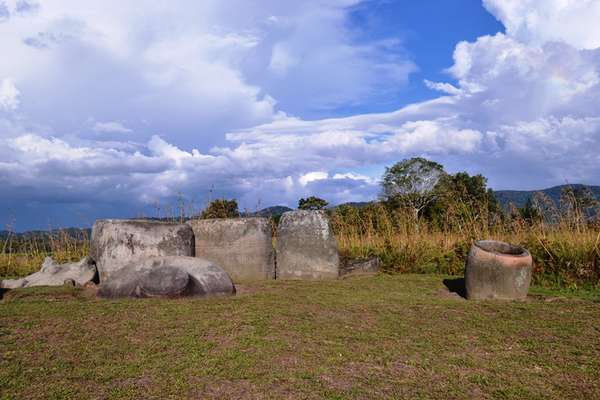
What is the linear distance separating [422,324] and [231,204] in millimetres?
14157

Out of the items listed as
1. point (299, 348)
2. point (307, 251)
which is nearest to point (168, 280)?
point (299, 348)

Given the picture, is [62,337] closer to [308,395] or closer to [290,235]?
[308,395]

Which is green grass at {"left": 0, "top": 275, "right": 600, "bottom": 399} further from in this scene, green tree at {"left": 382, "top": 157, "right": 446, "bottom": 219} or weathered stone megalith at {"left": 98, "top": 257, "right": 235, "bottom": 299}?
green tree at {"left": 382, "top": 157, "right": 446, "bottom": 219}

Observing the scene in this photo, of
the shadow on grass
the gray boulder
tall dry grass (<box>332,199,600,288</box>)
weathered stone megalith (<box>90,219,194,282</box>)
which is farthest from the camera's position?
the gray boulder

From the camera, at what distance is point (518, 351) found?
14.5 ft

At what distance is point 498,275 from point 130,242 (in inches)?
208

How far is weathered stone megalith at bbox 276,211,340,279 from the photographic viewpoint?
908 cm

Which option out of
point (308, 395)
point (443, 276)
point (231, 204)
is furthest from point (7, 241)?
point (308, 395)

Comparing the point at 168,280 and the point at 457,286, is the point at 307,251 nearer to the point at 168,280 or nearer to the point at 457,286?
the point at 457,286

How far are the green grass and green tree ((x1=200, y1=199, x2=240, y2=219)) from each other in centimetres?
580

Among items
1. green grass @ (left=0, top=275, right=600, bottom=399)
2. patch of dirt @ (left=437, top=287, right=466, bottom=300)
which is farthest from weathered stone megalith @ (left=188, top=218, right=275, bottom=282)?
patch of dirt @ (left=437, top=287, right=466, bottom=300)

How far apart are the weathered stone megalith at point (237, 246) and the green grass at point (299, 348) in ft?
6.67

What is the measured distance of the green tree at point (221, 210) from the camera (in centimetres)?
1253

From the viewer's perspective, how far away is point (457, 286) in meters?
8.03
